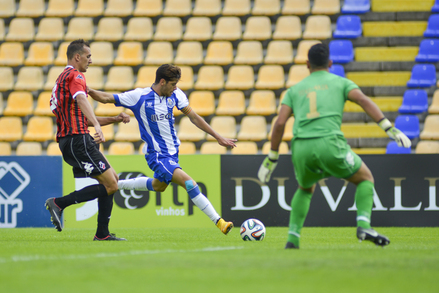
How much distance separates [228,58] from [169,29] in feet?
5.29

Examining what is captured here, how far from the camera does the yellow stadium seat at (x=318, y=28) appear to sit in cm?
1220

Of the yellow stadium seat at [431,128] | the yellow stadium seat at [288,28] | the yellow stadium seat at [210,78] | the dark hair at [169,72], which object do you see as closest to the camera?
the dark hair at [169,72]

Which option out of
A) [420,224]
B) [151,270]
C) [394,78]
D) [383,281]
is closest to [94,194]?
[151,270]

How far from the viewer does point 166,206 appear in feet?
28.5

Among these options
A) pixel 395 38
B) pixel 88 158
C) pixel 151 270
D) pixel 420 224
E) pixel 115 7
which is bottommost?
pixel 420 224

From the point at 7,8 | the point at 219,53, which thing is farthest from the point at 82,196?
the point at 7,8

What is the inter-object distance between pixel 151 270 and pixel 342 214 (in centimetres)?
558

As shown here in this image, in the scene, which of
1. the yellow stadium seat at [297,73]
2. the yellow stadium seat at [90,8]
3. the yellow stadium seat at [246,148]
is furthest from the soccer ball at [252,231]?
the yellow stadium seat at [90,8]

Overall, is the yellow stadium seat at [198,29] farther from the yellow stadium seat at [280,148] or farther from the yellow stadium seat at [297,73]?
the yellow stadium seat at [280,148]

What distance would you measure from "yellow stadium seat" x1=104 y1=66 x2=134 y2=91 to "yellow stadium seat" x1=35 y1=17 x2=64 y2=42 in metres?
1.81

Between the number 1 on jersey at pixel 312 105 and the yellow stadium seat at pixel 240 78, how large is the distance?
23.5 feet

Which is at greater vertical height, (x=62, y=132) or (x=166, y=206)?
(x=62, y=132)

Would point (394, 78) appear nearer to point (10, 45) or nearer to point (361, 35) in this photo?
point (361, 35)

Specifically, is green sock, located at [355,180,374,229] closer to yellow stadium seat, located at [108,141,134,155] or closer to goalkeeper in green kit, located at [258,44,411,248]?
goalkeeper in green kit, located at [258,44,411,248]
